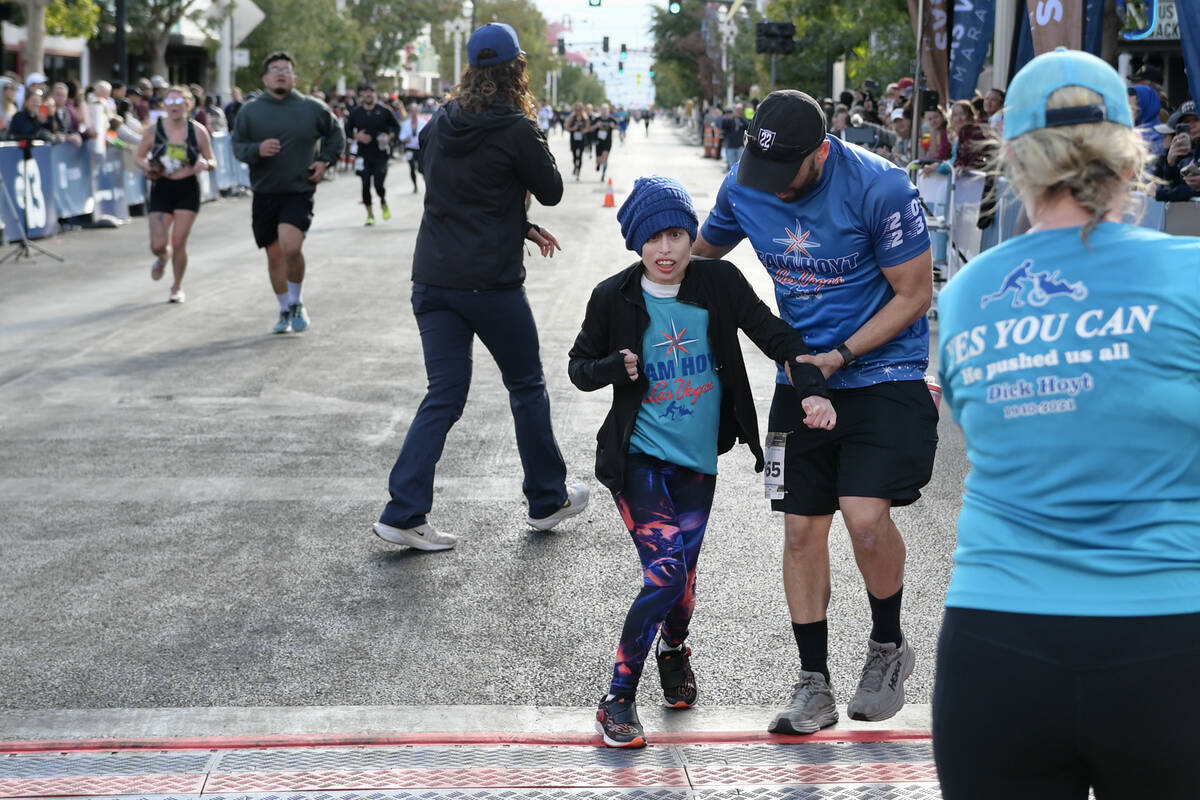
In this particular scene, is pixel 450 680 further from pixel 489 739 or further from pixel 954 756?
pixel 954 756

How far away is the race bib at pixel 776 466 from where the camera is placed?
13.9 ft

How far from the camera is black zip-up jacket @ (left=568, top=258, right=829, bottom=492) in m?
4.18

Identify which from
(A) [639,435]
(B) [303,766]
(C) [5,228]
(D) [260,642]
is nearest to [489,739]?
(B) [303,766]

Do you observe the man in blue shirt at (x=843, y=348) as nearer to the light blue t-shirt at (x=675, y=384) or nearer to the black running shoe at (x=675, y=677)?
the light blue t-shirt at (x=675, y=384)

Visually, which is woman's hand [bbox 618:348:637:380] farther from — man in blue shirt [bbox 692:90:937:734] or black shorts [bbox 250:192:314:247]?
black shorts [bbox 250:192:314:247]

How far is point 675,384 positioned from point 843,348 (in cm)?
47

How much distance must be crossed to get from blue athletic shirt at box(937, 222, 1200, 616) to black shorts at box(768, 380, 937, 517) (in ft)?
6.24

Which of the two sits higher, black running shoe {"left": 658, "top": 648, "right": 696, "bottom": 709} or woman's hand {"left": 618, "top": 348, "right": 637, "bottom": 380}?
woman's hand {"left": 618, "top": 348, "right": 637, "bottom": 380}

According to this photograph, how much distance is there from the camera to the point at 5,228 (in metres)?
18.0

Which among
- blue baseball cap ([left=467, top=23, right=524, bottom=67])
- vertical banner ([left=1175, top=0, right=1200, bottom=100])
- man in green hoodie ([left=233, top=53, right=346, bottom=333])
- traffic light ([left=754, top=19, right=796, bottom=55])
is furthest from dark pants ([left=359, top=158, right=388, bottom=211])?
traffic light ([left=754, top=19, right=796, bottom=55])

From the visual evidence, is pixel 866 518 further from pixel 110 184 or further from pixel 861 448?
pixel 110 184

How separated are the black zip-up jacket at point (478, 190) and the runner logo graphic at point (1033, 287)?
13.0 ft

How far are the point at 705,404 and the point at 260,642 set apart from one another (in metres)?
1.86

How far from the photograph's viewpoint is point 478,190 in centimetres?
608
